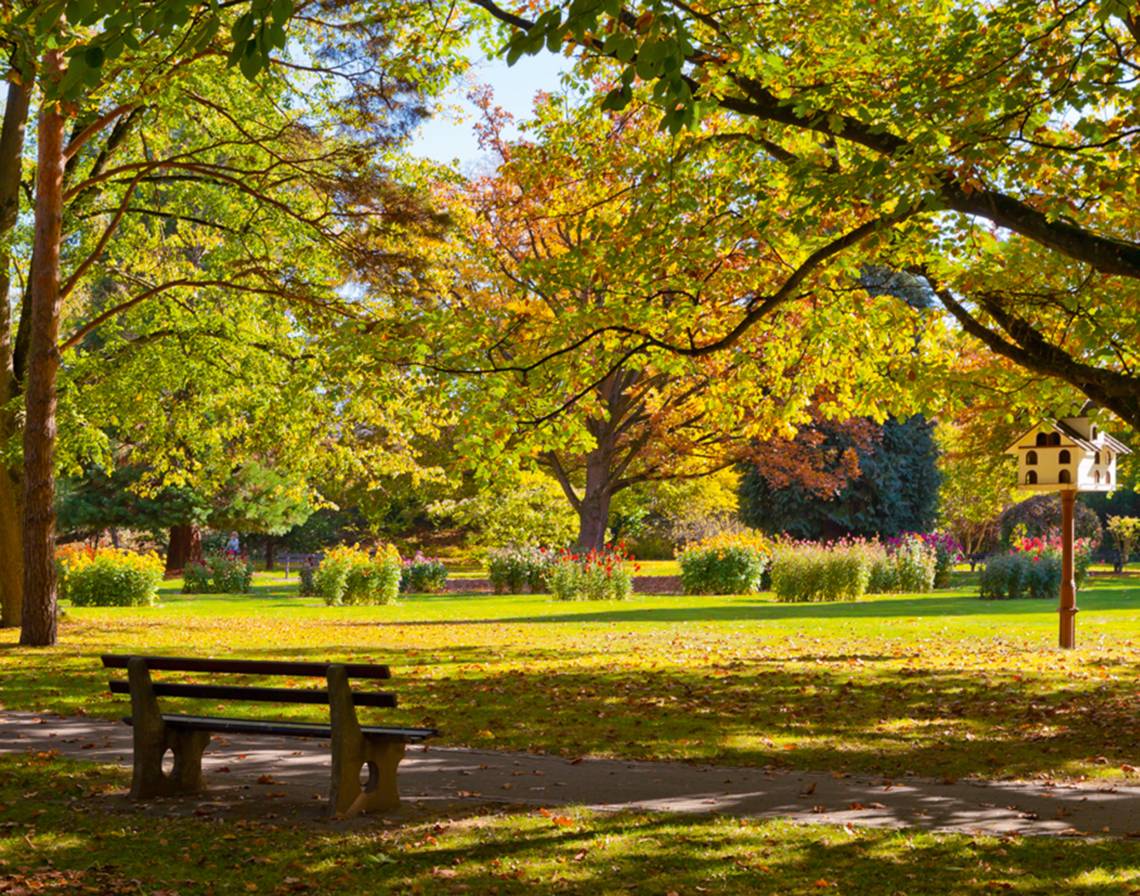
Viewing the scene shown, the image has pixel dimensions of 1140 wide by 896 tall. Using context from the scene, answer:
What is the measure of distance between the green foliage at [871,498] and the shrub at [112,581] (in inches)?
805

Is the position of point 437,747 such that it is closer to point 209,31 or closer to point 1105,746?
point 1105,746

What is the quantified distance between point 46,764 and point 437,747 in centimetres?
254

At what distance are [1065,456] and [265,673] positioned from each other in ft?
39.6

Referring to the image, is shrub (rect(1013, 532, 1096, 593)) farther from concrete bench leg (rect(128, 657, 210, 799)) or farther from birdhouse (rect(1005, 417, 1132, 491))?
concrete bench leg (rect(128, 657, 210, 799))

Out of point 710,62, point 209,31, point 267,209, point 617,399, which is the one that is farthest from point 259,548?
point 209,31

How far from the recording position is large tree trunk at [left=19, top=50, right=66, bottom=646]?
16156 millimetres

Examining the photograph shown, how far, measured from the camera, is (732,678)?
13.1m

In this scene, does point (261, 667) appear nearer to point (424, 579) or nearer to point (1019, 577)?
point (1019, 577)

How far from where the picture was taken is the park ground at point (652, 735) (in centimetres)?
587

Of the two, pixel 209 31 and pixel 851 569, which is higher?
pixel 209 31

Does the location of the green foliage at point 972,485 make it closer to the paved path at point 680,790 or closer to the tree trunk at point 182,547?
the paved path at point 680,790

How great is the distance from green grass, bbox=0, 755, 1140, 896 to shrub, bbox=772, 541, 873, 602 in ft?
67.4

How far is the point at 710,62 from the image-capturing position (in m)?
11.3

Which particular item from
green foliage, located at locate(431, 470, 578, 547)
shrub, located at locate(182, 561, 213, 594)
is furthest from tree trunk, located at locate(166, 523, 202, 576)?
green foliage, located at locate(431, 470, 578, 547)
